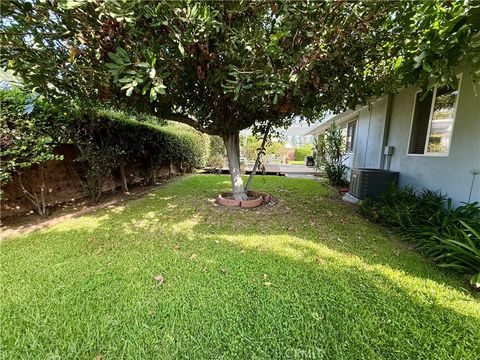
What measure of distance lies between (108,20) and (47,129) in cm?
288

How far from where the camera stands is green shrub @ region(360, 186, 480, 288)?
2.94m

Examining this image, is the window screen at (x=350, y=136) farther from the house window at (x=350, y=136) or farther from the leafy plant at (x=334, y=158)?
the leafy plant at (x=334, y=158)

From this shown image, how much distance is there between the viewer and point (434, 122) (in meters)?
5.04

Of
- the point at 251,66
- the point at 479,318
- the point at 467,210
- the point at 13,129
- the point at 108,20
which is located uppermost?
the point at 108,20

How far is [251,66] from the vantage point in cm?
336

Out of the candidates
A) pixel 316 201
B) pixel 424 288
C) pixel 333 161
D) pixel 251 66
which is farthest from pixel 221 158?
pixel 424 288

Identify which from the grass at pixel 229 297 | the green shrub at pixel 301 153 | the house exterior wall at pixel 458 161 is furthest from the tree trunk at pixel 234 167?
the green shrub at pixel 301 153

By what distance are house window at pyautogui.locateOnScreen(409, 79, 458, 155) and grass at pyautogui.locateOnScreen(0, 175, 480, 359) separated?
2.49 metres

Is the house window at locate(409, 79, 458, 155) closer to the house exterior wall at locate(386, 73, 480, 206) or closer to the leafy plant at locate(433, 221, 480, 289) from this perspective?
the house exterior wall at locate(386, 73, 480, 206)

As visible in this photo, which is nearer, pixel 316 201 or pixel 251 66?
pixel 251 66

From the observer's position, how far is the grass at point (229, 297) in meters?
1.88

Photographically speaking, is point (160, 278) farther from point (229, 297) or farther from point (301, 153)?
point (301, 153)

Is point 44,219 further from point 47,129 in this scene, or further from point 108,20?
point 108,20

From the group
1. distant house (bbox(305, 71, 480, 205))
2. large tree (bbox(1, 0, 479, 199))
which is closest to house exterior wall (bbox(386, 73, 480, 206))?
distant house (bbox(305, 71, 480, 205))
